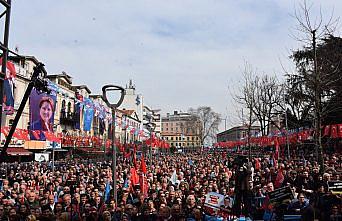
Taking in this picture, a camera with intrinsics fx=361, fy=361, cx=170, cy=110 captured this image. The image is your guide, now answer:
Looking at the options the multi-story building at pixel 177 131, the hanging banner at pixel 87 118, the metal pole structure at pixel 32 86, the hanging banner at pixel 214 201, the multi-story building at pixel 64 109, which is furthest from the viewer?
the multi-story building at pixel 177 131

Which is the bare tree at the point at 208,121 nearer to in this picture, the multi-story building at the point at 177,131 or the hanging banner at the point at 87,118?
the multi-story building at the point at 177,131

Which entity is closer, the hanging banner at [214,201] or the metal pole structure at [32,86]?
the metal pole structure at [32,86]

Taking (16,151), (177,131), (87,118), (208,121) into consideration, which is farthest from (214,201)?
(177,131)

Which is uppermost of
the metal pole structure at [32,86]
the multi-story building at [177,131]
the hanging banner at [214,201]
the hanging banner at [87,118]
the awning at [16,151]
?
the multi-story building at [177,131]

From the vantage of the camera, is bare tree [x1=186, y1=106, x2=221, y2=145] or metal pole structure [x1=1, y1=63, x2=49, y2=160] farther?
bare tree [x1=186, y1=106, x2=221, y2=145]

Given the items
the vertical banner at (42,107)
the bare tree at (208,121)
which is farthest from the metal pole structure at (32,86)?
Result: the bare tree at (208,121)

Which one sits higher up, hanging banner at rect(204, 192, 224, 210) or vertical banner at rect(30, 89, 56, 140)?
vertical banner at rect(30, 89, 56, 140)

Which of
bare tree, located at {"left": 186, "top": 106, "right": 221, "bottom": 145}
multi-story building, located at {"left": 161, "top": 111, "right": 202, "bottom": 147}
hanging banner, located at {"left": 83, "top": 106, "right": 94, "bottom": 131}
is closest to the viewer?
hanging banner, located at {"left": 83, "top": 106, "right": 94, "bottom": 131}

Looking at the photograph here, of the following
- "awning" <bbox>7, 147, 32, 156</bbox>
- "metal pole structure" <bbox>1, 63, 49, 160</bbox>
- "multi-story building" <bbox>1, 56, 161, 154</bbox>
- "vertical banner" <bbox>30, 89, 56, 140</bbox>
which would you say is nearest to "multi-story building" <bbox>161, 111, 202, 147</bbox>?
"multi-story building" <bbox>1, 56, 161, 154</bbox>

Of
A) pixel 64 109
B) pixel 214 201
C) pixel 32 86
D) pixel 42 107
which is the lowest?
pixel 214 201

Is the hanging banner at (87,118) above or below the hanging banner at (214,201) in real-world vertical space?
above

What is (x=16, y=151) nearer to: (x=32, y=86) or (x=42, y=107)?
(x=42, y=107)

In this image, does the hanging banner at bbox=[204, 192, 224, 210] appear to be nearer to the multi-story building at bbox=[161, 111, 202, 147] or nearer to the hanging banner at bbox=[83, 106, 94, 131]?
the hanging banner at bbox=[83, 106, 94, 131]

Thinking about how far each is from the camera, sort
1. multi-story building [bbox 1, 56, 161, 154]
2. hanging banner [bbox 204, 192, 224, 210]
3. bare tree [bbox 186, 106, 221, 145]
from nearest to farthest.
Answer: hanging banner [bbox 204, 192, 224, 210] < multi-story building [bbox 1, 56, 161, 154] < bare tree [bbox 186, 106, 221, 145]
